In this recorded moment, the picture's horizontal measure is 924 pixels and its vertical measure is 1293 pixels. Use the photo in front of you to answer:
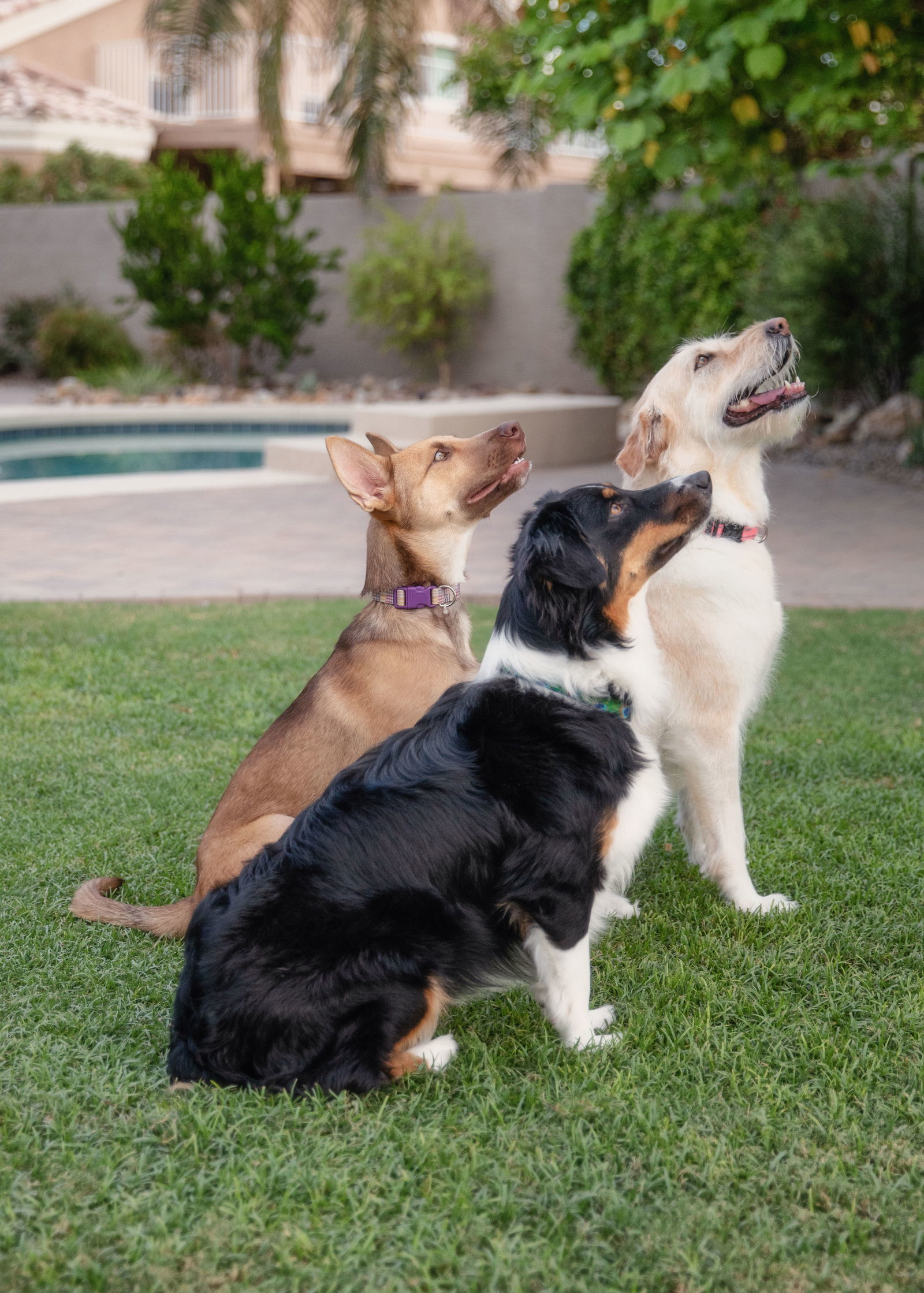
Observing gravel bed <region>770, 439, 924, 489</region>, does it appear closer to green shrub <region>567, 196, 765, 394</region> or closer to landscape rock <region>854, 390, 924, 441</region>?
landscape rock <region>854, 390, 924, 441</region>

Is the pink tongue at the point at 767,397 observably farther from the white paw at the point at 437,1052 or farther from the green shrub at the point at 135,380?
the green shrub at the point at 135,380

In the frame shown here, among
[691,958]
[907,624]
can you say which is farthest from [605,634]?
[907,624]

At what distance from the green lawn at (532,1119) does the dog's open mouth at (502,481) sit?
1453mm

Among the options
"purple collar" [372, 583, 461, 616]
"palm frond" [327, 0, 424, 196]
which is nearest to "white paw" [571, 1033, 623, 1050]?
"purple collar" [372, 583, 461, 616]

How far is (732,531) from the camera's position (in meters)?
3.66

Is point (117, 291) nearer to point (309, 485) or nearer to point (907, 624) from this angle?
point (309, 485)

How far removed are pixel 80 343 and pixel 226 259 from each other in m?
4.04

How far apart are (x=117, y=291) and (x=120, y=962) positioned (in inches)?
923

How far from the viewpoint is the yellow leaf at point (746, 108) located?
27.4 feet

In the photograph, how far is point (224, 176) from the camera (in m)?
20.3

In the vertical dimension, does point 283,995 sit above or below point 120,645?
above

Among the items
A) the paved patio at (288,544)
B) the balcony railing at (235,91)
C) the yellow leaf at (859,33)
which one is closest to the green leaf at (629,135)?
the yellow leaf at (859,33)

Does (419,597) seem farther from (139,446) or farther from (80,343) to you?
(80,343)

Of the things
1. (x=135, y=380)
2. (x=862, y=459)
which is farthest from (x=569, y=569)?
(x=135, y=380)
